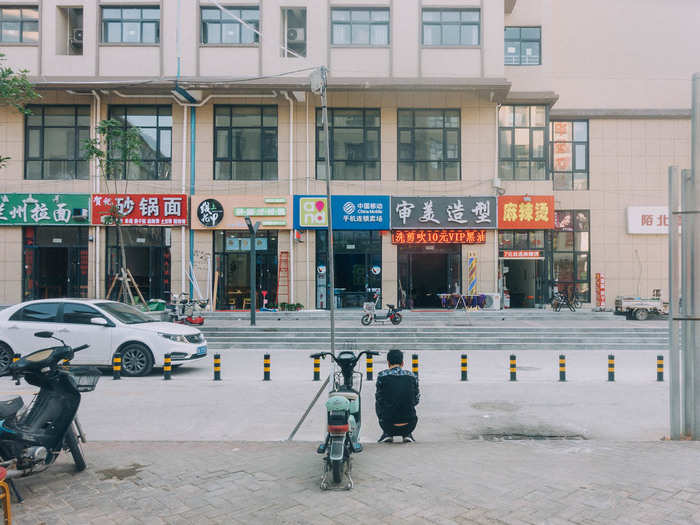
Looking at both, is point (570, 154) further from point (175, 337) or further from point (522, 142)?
point (175, 337)

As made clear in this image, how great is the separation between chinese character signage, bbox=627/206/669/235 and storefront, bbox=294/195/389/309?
39.7 ft

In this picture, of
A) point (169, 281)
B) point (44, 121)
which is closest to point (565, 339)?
point (169, 281)

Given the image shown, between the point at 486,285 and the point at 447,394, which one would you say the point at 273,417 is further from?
the point at 486,285

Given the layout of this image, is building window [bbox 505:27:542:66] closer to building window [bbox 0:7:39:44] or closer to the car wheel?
the car wheel

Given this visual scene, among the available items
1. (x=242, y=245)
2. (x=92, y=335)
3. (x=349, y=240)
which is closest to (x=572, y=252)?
(x=349, y=240)

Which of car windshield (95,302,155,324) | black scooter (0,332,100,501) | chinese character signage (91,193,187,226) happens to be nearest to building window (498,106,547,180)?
chinese character signage (91,193,187,226)

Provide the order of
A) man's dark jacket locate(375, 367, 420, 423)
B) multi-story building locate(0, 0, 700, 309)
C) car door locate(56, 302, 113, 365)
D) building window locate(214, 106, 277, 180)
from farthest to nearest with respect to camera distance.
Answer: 1. building window locate(214, 106, 277, 180)
2. multi-story building locate(0, 0, 700, 309)
3. car door locate(56, 302, 113, 365)
4. man's dark jacket locate(375, 367, 420, 423)

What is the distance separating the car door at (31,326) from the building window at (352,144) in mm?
13436

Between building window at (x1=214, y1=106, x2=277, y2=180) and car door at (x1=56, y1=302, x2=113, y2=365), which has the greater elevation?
building window at (x1=214, y1=106, x2=277, y2=180)

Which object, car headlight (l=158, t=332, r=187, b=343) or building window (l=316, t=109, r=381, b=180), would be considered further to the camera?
building window (l=316, t=109, r=381, b=180)

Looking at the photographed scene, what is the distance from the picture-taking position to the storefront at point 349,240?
22453 millimetres

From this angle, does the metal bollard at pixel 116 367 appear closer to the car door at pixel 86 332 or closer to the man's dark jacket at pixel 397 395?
the car door at pixel 86 332

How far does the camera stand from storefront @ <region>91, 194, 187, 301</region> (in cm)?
2211

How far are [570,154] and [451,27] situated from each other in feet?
28.2
